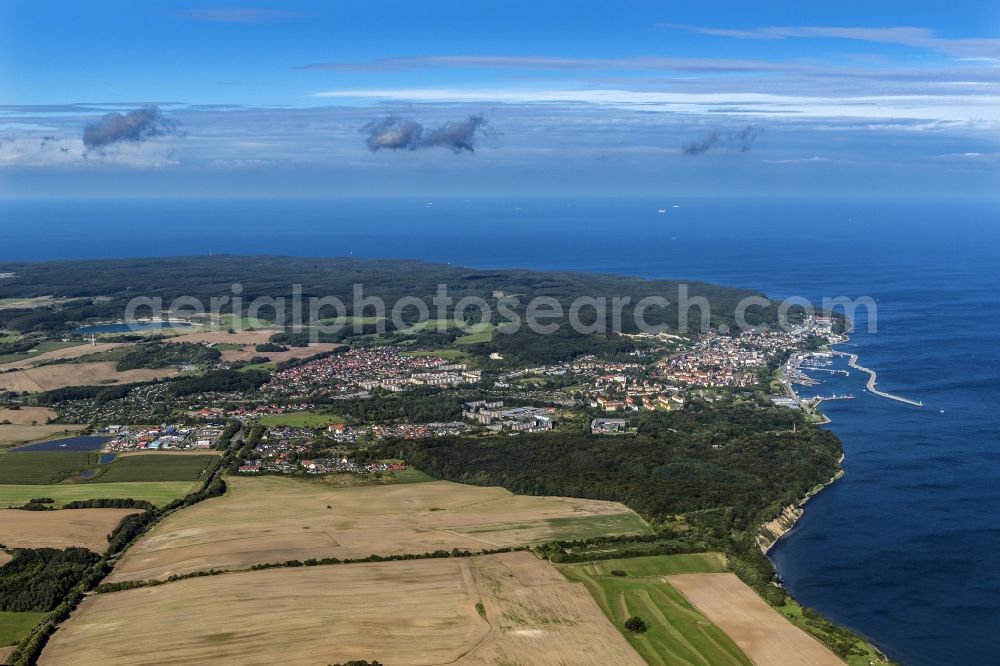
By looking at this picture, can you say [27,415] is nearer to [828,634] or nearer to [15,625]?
[15,625]

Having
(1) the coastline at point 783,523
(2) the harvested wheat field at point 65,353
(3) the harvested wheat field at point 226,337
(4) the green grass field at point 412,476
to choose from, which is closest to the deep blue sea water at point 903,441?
(1) the coastline at point 783,523

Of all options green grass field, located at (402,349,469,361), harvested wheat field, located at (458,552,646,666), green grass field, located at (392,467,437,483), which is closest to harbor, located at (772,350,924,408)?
green grass field, located at (392,467,437,483)

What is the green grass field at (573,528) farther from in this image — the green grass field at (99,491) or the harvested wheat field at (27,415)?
the harvested wheat field at (27,415)

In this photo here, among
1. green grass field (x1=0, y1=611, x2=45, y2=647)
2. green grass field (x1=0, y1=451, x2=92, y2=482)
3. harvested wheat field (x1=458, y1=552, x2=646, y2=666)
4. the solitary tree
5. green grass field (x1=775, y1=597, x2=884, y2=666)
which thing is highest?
green grass field (x1=0, y1=451, x2=92, y2=482)

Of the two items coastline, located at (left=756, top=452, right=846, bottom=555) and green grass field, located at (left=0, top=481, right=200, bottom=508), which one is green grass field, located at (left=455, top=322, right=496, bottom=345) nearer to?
green grass field, located at (left=0, top=481, right=200, bottom=508)

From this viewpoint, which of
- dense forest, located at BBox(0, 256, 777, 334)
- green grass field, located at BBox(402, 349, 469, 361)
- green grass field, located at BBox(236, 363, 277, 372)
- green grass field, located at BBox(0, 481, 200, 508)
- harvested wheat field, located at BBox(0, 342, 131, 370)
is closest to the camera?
green grass field, located at BBox(0, 481, 200, 508)

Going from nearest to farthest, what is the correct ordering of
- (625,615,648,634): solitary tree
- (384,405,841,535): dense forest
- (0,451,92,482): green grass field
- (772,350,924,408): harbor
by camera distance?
(625,615,648,634): solitary tree → (384,405,841,535): dense forest → (0,451,92,482): green grass field → (772,350,924,408): harbor

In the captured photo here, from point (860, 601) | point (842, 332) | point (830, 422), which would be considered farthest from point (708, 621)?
point (842, 332)
